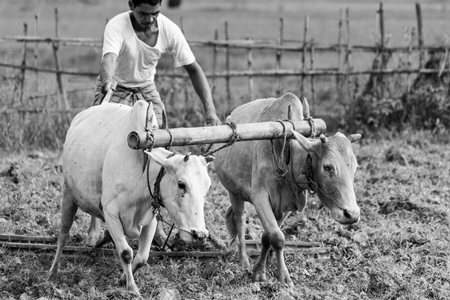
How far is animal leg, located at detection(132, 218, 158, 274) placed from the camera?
4795mm

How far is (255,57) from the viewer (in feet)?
65.2

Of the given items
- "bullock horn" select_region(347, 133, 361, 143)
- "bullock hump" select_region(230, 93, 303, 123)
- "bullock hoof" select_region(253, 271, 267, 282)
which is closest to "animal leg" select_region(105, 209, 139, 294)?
"bullock hoof" select_region(253, 271, 267, 282)

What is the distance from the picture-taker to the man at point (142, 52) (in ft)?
17.6

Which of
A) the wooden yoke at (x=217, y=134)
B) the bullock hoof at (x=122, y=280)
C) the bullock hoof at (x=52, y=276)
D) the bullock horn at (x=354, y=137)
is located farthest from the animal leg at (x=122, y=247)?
the bullock horn at (x=354, y=137)

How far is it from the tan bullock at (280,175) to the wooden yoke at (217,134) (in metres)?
0.12

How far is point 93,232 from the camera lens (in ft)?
19.0

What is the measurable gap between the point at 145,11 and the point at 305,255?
6.89 feet

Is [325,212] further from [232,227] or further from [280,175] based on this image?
[280,175]

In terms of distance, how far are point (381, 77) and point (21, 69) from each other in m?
4.96

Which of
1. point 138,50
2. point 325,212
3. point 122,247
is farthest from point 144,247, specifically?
point 325,212

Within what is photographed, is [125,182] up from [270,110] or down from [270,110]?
down

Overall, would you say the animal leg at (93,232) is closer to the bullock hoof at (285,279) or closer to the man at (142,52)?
the man at (142,52)

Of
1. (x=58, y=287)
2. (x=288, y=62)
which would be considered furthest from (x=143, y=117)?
(x=288, y=62)

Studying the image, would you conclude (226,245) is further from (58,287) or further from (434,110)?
(434,110)
